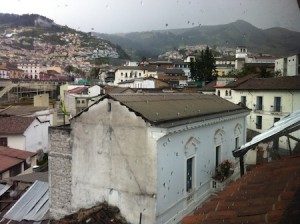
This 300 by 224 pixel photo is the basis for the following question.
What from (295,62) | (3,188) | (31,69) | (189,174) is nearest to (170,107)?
(189,174)

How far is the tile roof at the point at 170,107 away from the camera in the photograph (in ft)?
28.7

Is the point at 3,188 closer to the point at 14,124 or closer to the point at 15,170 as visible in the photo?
the point at 15,170

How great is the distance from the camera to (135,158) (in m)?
8.70

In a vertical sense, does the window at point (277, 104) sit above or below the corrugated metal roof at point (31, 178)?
above

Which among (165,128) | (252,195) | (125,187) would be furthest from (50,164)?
(252,195)

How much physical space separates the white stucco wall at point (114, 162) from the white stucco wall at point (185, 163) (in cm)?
35

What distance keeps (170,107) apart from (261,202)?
23.2 ft

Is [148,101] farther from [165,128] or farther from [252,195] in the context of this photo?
[252,195]

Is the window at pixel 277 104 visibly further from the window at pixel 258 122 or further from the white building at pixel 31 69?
the white building at pixel 31 69

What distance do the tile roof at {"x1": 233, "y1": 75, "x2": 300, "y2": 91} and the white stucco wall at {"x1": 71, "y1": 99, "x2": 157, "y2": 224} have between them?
19.9 meters

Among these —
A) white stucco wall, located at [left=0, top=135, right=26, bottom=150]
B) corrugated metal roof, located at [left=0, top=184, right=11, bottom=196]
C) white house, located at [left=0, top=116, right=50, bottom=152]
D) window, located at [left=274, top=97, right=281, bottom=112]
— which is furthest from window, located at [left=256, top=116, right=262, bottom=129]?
corrugated metal roof, located at [left=0, top=184, right=11, bottom=196]

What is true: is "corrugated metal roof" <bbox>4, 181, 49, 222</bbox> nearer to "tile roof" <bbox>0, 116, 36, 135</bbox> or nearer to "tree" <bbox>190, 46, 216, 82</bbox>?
"tile roof" <bbox>0, 116, 36, 135</bbox>

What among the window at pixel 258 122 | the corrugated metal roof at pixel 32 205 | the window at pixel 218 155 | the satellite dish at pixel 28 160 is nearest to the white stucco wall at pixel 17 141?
the satellite dish at pixel 28 160

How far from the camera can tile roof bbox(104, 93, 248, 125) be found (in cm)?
876
